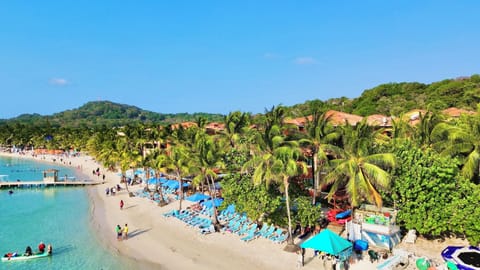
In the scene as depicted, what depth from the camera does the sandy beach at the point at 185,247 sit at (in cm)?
1762

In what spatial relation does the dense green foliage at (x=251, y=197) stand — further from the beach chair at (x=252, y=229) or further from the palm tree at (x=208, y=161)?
the palm tree at (x=208, y=161)

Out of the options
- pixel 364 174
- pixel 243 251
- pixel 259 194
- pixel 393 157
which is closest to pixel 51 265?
pixel 243 251

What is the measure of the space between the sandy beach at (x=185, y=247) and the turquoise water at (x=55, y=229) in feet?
3.37

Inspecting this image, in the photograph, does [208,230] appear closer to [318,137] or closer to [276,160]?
[276,160]

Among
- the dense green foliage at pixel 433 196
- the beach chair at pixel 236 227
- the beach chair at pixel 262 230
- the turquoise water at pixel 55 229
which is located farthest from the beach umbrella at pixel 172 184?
the dense green foliage at pixel 433 196

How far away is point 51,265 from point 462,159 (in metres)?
24.5

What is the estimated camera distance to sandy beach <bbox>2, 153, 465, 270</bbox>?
17.6 m

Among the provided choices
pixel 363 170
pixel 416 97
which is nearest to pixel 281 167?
pixel 363 170

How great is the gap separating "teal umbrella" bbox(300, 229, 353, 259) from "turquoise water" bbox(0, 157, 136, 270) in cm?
994

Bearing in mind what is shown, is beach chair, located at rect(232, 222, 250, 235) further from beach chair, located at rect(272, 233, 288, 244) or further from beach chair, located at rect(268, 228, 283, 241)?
beach chair, located at rect(272, 233, 288, 244)

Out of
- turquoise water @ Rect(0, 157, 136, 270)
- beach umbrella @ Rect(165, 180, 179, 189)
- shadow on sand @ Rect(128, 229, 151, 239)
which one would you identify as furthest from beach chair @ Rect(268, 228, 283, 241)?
beach umbrella @ Rect(165, 180, 179, 189)

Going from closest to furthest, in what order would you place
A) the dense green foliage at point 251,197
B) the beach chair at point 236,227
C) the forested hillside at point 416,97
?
Answer: the dense green foliage at point 251,197 → the beach chair at point 236,227 → the forested hillside at point 416,97

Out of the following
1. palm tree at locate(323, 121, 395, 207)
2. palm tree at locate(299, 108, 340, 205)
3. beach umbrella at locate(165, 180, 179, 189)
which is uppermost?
palm tree at locate(299, 108, 340, 205)

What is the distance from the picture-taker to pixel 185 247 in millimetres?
20453
